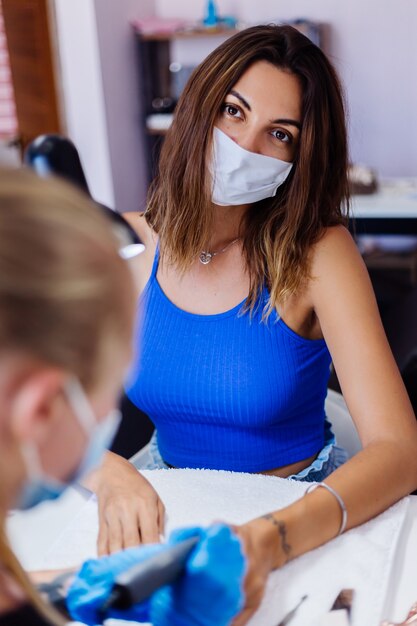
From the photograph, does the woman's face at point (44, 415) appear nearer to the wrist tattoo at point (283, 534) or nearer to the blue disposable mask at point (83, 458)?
the blue disposable mask at point (83, 458)

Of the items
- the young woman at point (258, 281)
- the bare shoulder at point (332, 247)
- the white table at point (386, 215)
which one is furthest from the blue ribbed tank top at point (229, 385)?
the white table at point (386, 215)

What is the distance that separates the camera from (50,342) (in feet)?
1.40

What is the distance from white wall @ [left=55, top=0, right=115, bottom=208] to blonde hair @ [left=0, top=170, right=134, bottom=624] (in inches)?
134

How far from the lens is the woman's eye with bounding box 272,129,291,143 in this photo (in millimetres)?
1193

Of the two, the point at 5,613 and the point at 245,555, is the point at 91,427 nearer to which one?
the point at 5,613

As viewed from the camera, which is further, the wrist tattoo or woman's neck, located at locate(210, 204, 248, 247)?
woman's neck, located at locate(210, 204, 248, 247)

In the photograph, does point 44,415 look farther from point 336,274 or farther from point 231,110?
point 231,110

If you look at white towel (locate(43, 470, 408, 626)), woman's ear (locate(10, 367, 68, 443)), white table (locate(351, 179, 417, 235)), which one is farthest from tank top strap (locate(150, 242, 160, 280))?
white table (locate(351, 179, 417, 235))

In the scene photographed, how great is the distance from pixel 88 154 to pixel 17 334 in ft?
11.6

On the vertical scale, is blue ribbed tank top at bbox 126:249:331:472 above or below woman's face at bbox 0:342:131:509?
below

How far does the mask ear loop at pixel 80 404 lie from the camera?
1.48 feet

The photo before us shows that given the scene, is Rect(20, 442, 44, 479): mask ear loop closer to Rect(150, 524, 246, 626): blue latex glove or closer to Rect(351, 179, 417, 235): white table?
Rect(150, 524, 246, 626): blue latex glove

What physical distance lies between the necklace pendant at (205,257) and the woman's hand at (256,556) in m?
0.55

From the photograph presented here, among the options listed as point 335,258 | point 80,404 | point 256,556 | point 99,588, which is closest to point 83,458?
point 80,404
